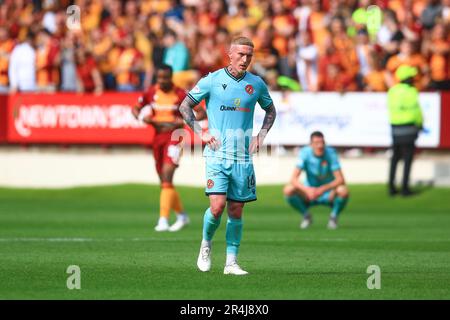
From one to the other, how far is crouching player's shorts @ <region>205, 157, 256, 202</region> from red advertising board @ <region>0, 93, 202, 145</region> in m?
16.7

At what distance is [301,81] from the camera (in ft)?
96.3

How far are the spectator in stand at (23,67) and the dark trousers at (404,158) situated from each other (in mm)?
9254

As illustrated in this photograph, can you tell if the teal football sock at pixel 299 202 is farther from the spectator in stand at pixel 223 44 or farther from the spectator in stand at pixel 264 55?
the spectator in stand at pixel 223 44

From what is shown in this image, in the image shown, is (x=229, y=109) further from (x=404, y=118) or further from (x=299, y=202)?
(x=404, y=118)

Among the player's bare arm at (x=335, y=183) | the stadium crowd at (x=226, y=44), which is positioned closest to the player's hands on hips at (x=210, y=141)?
the player's bare arm at (x=335, y=183)

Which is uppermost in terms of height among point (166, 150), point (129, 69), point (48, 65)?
point (48, 65)

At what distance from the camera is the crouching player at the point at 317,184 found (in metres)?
21.0

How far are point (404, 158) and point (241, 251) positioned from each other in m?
11.5

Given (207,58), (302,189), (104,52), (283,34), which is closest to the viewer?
(302,189)

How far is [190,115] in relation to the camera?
13.2 m

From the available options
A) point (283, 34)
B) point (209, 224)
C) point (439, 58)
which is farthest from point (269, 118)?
point (283, 34)

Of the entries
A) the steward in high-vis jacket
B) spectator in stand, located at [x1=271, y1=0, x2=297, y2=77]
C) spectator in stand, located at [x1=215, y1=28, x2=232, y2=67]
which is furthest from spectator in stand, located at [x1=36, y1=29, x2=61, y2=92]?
the steward in high-vis jacket

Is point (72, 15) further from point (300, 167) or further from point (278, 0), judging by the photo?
point (300, 167)
